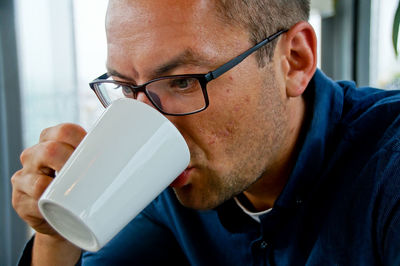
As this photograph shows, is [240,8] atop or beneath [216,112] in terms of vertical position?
atop

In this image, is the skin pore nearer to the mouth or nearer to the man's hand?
the mouth

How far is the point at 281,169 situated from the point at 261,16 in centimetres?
38

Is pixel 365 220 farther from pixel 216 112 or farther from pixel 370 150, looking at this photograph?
pixel 216 112

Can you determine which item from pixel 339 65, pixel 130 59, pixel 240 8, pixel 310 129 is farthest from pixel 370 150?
pixel 339 65

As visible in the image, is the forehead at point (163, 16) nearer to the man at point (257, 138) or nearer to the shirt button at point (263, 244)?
the man at point (257, 138)

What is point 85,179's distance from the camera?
482 millimetres

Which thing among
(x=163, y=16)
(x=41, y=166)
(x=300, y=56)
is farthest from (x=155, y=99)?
(x=300, y=56)

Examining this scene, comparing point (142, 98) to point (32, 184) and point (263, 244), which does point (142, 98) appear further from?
point (263, 244)

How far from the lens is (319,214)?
799 millimetres

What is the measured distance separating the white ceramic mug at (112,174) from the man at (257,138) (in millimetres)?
158

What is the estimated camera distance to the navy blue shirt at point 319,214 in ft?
2.29

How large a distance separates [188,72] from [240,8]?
7.2 inches

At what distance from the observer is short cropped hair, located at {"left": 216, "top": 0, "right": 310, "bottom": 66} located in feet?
2.48

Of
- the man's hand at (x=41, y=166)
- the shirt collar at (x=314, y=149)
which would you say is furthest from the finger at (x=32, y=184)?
the shirt collar at (x=314, y=149)
